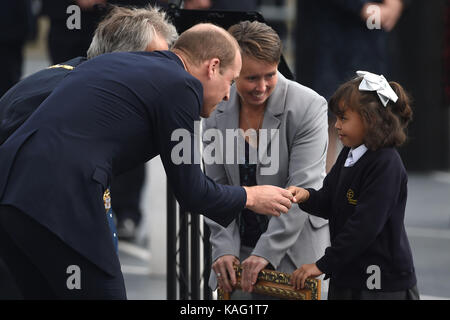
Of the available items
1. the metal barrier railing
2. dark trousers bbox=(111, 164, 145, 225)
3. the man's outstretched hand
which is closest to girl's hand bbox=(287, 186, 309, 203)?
the man's outstretched hand

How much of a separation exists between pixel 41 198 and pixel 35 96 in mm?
545

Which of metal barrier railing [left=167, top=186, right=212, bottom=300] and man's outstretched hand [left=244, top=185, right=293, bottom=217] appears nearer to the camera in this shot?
man's outstretched hand [left=244, top=185, right=293, bottom=217]

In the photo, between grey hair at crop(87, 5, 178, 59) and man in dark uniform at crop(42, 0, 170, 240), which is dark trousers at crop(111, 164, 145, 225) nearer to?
man in dark uniform at crop(42, 0, 170, 240)

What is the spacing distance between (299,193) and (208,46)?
636 mm

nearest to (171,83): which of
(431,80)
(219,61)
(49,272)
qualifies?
(219,61)

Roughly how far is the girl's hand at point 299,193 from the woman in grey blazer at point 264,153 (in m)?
0.19

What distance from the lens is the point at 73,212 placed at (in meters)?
2.96

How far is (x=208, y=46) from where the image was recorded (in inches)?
126

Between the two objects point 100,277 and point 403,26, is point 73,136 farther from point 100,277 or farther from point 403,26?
point 403,26

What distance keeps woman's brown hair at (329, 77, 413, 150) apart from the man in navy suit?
18.5 inches

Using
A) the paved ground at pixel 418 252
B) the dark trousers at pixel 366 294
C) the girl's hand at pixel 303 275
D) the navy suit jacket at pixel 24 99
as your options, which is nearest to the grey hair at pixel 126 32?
the navy suit jacket at pixel 24 99

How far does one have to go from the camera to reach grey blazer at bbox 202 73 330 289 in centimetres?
369

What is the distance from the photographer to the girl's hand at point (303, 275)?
3.34 meters

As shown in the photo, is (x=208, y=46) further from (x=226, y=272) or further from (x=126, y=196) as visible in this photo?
(x=126, y=196)
